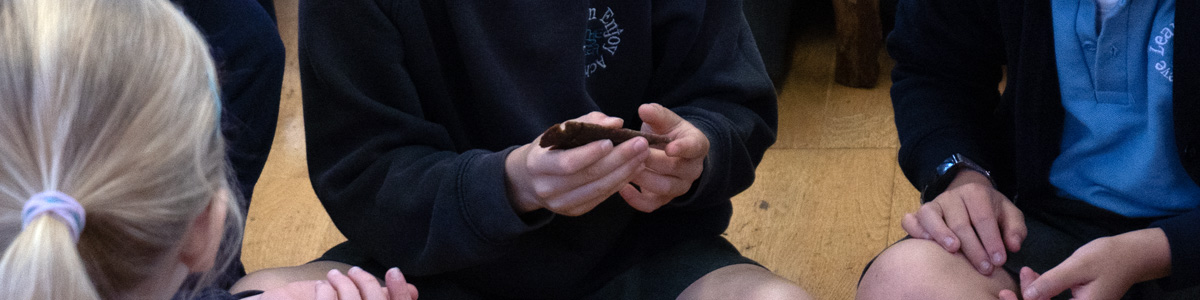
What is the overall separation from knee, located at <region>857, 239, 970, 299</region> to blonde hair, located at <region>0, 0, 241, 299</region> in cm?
56

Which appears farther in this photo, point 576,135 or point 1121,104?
point 1121,104

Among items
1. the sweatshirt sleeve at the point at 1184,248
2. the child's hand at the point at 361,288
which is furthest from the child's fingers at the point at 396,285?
the sweatshirt sleeve at the point at 1184,248

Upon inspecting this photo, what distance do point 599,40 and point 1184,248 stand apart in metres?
0.52

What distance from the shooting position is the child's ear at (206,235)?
669 mm

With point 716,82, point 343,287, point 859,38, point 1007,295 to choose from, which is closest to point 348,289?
point 343,287

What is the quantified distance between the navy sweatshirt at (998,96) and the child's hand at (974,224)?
6 cm

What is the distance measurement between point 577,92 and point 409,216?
191 millimetres

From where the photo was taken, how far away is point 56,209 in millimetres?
528

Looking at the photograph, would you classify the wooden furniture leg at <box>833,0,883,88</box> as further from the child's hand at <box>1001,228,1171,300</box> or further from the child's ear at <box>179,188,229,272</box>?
the child's ear at <box>179,188,229,272</box>

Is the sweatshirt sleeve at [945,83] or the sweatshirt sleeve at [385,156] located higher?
the sweatshirt sleeve at [385,156]

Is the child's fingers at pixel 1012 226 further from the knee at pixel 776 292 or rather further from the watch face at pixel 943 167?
the knee at pixel 776 292

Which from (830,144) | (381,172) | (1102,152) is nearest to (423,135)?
(381,172)

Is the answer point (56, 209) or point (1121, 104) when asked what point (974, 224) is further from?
point (56, 209)

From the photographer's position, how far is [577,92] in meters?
0.97
